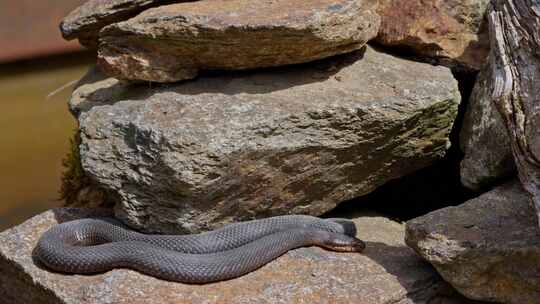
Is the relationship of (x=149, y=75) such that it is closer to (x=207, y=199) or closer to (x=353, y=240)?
(x=207, y=199)

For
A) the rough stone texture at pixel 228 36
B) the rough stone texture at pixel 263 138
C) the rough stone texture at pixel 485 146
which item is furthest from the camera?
the rough stone texture at pixel 485 146

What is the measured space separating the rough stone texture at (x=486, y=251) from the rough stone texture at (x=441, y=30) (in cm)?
141

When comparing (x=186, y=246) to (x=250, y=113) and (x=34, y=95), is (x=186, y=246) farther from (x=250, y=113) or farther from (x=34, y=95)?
(x=34, y=95)

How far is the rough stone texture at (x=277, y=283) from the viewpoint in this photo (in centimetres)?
420

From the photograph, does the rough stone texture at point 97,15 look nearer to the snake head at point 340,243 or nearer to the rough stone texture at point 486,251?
the snake head at point 340,243

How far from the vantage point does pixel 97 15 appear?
17.4 ft

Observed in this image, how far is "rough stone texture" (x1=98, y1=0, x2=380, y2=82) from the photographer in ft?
15.1

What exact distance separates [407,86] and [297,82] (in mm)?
660

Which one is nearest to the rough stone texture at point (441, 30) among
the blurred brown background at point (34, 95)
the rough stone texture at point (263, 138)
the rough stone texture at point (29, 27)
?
the rough stone texture at point (263, 138)

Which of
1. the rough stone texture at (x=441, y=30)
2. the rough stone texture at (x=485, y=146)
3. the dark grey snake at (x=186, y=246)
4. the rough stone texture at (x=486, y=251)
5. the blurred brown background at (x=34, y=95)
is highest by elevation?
the rough stone texture at (x=441, y=30)

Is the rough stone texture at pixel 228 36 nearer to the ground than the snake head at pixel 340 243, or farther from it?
farther from it

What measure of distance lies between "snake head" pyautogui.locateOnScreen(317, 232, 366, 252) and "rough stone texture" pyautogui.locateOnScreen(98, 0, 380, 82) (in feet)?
3.43

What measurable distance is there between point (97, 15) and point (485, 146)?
2.53 m

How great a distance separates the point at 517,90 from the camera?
13.2ft
